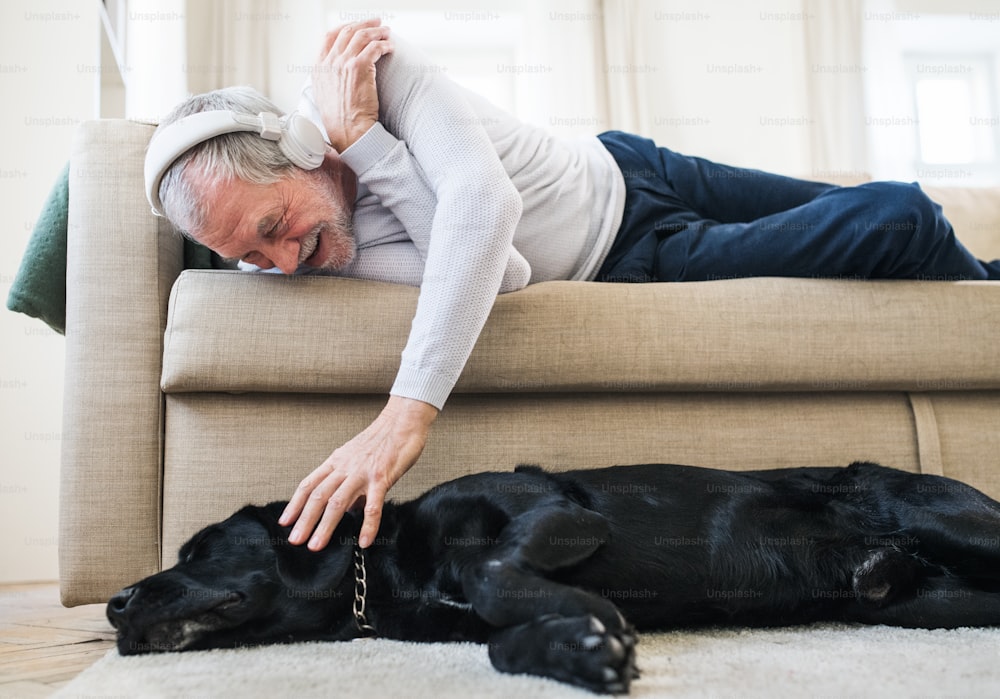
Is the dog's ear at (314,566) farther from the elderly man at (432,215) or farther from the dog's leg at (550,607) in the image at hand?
the dog's leg at (550,607)

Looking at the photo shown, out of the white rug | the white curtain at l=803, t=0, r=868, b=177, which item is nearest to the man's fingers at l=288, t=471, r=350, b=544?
the white rug

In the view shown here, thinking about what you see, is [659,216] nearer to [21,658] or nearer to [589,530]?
[589,530]

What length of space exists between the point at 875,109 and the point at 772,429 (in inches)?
145

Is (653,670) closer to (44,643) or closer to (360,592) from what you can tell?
(360,592)

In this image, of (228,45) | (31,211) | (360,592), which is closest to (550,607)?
(360,592)

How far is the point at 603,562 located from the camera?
3.83 feet

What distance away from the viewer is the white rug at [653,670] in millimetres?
872

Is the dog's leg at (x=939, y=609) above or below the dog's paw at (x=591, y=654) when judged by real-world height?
below

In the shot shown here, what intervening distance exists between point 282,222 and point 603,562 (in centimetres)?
77

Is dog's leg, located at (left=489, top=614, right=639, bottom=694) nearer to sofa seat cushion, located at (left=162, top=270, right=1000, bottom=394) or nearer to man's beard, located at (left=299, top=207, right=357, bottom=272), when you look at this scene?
sofa seat cushion, located at (left=162, top=270, right=1000, bottom=394)

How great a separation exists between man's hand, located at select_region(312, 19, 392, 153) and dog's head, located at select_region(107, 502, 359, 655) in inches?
26.9

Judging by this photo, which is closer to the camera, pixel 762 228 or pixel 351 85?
pixel 351 85

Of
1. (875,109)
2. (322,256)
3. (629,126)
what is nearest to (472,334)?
(322,256)

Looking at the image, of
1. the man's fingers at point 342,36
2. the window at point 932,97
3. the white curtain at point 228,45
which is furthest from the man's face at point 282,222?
the window at point 932,97
